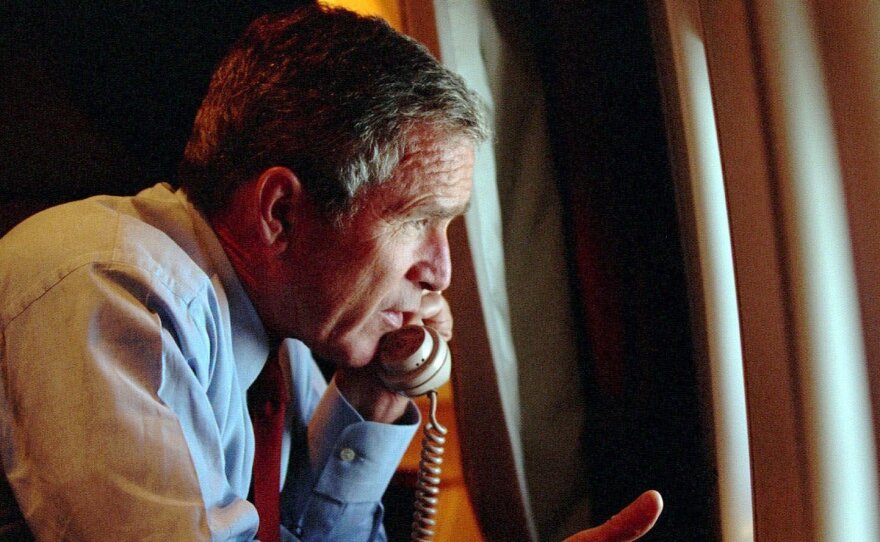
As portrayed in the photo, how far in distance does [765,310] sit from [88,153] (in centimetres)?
88

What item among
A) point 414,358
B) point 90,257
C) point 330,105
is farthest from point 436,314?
point 90,257

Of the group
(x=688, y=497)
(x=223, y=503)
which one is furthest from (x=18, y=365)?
(x=688, y=497)

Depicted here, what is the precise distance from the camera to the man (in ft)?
1.86

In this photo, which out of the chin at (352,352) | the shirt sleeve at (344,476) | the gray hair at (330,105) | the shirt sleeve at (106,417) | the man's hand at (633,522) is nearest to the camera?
the shirt sleeve at (106,417)

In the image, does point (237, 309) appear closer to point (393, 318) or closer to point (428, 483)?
point (393, 318)

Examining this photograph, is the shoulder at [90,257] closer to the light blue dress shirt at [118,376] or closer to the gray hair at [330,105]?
the light blue dress shirt at [118,376]

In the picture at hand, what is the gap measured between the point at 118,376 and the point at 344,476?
53cm

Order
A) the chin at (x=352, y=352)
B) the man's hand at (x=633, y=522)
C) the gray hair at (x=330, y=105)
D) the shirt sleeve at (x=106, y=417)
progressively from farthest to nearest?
1. the chin at (x=352, y=352)
2. the gray hair at (x=330, y=105)
3. the man's hand at (x=633, y=522)
4. the shirt sleeve at (x=106, y=417)

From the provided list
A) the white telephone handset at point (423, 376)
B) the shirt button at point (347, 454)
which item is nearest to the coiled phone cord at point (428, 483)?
the white telephone handset at point (423, 376)

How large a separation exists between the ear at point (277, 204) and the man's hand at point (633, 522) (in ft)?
1.43

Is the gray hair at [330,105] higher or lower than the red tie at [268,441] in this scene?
higher

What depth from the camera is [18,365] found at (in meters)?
0.60

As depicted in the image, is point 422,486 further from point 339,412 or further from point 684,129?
point 684,129

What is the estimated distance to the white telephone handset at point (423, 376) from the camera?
3.12ft
